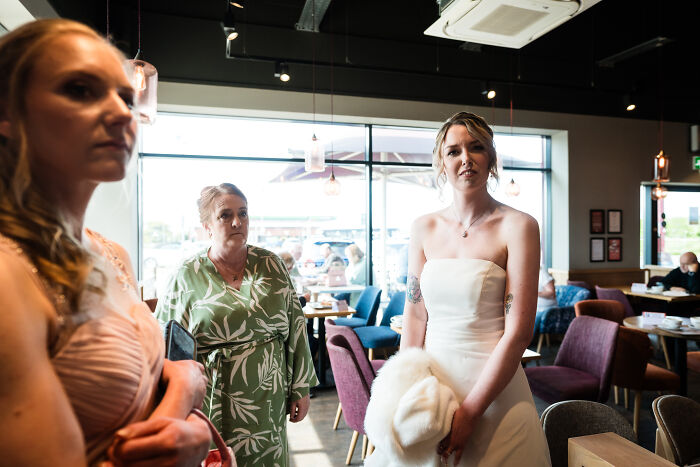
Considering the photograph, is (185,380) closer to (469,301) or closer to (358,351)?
(469,301)

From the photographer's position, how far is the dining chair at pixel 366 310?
5586 millimetres

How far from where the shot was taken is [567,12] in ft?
8.26

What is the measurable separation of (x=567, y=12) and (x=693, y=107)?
7.84 meters

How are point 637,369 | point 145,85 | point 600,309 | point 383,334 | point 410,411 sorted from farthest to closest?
1. point 383,334
2. point 600,309
3. point 637,369
4. point 145,85
5. point 410,411

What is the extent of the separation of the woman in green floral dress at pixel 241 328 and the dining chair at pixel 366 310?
364cm

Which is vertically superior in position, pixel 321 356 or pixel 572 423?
pixel 572 423

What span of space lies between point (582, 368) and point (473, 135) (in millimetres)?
2834

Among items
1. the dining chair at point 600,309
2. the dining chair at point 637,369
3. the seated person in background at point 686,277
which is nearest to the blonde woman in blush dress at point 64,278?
the dining chair at point 637,369

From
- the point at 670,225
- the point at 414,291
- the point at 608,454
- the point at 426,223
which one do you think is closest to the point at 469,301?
the point at 414,291

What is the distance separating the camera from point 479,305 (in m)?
1.53

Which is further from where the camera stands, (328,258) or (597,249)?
(597,249)

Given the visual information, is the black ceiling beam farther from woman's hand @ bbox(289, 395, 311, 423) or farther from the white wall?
woman's hand @ bbox(289, 395, 311, 423)

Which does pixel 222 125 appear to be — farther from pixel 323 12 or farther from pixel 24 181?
pixel 24 181

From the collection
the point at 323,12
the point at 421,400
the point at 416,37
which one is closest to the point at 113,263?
the point at 421,400
